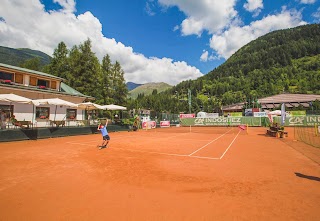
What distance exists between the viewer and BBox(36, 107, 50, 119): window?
72.6 feet

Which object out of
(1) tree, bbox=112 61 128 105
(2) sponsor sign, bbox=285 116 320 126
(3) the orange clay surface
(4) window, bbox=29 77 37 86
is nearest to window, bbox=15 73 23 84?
(4) window, bbox=29 77 37 86

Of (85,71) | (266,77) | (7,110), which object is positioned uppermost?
(266,77)

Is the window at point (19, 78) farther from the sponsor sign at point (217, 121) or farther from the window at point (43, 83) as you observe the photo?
the sponsor sign at point (217, 121)

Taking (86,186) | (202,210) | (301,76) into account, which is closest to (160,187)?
(202,210)

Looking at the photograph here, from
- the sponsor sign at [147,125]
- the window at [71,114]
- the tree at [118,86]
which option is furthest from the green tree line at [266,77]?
the window at [71,114]

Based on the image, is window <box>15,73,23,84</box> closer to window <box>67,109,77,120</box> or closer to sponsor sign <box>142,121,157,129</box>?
window <box>67,109,77,120</box>

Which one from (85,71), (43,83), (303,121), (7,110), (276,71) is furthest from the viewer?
(276,71)

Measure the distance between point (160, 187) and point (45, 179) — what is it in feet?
12.4

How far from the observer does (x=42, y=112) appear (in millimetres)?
22625

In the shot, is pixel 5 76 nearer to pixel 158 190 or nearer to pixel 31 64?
pixel 158 190

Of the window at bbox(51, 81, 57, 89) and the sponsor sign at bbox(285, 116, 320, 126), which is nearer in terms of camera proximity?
the window at bbox(51, 81, 57, 89)

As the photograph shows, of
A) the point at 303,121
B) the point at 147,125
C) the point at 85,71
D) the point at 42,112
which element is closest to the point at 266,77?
the point at 303,121

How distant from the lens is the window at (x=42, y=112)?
22141 mm

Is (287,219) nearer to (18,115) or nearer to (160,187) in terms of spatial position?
(160,187)
